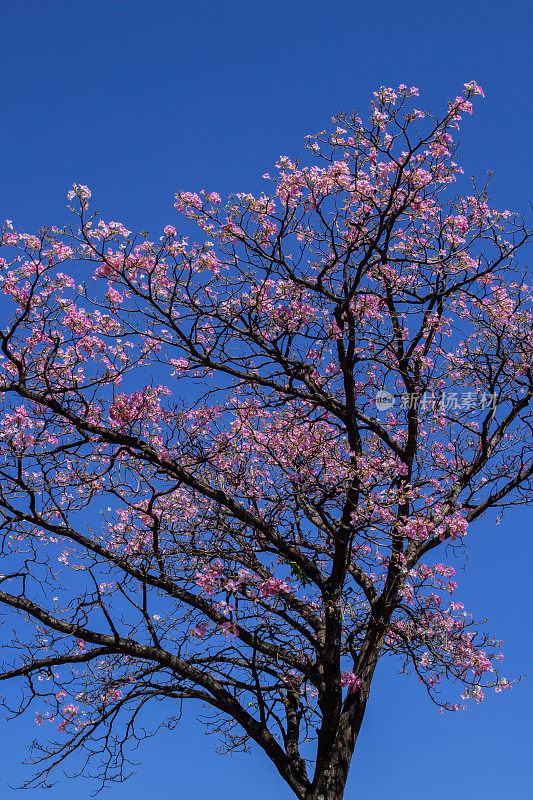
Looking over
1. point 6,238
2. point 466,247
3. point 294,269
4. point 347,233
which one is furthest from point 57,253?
point 466,247

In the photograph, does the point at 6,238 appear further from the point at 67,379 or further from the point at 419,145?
the point at 419,145

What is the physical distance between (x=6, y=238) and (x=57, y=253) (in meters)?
0.56

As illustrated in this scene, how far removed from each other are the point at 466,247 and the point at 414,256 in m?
0.64

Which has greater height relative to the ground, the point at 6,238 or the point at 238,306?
the point at 6,238

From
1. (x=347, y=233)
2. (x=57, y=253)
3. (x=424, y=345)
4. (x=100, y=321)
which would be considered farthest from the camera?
(x=424, y=345)

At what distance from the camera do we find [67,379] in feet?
26.0

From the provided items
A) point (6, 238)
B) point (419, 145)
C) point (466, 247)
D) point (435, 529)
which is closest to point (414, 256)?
point (466, 247)

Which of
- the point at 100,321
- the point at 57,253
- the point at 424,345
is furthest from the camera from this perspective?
the point at 424,345

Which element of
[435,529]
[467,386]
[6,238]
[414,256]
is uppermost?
[6,238]

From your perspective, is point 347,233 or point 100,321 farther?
point 347,233

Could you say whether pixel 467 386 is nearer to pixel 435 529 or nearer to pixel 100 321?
pixel 435 529

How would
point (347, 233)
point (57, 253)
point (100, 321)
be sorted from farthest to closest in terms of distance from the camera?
point (347, 233) < point (100, 321) < point (57, 253)

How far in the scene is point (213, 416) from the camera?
952 centimetres

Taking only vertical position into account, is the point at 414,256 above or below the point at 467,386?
above
